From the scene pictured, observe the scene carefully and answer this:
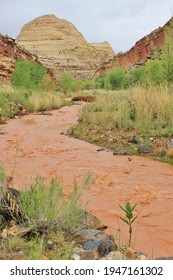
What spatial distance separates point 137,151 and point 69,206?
3.65 m

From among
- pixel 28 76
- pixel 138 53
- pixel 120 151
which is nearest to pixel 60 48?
pixel 138 53

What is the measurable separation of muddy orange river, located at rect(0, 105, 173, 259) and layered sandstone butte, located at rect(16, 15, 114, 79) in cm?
5146

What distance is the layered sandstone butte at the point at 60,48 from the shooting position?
6681cm

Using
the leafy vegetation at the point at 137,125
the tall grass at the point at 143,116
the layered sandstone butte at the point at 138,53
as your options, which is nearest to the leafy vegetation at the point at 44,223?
the leafy vegetation at the point at 137,125

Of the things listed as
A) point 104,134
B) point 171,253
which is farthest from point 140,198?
point 104,134

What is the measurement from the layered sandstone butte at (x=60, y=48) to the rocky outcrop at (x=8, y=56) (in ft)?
71.1

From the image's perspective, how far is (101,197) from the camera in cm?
383

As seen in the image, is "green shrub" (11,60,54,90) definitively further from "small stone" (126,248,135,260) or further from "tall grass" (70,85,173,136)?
"small stone" (126,248,135,260)

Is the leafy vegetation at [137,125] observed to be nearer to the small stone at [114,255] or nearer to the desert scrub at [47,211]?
the desert scrub at [47,211]

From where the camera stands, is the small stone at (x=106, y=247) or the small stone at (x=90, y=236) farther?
the small stone at (x=90, y=236)

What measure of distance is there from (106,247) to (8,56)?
31.6 m

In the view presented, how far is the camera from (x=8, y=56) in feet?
104

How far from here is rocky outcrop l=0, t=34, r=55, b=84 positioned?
28391mm

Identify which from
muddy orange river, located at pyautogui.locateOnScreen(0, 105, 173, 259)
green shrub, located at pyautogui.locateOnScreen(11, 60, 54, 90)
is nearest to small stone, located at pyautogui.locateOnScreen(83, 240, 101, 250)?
muddy orange river, located at pyautogui.locateOnScreen(0, 105, 173, 259)
